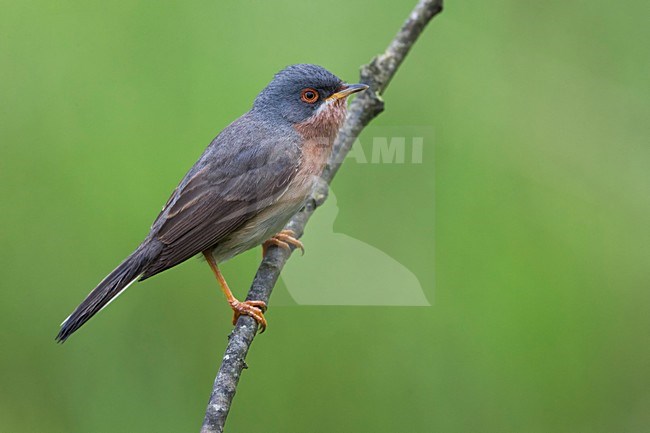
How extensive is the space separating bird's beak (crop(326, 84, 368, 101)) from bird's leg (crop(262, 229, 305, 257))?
909 millimetres

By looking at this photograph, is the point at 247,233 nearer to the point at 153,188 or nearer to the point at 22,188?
the point at 153,188

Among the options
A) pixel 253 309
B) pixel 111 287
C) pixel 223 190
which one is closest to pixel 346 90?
pixel 223 190

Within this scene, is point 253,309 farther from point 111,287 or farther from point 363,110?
point 363,110

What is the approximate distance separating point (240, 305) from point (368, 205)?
1.14 m

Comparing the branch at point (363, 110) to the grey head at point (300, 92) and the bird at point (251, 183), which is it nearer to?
the bird at point (251, 183)

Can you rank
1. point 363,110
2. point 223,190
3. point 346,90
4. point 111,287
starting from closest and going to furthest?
point 111,287
point 223,190
point 346,90
point 363,110

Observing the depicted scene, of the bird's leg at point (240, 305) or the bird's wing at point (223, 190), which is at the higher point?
the bird's wing at point (223, 190)

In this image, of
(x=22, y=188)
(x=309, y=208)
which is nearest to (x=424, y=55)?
(x=309, y=208)

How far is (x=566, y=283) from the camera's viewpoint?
477 centimetres

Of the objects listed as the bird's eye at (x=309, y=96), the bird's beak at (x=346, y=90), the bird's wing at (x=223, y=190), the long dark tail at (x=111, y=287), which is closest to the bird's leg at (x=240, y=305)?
the bird's wing at (x=223, y=190)

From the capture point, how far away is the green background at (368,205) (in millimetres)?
4645

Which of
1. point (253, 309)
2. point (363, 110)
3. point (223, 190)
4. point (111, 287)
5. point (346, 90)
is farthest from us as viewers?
point (363, 110)

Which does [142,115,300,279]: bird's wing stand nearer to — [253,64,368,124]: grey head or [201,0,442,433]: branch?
[253,64,368,124]: grey head

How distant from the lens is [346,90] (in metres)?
4.57
